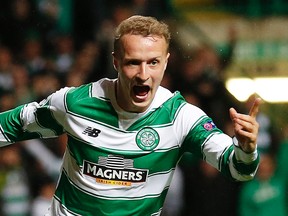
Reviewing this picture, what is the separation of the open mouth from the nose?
47 mm

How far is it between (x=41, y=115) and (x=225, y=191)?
1906 mm

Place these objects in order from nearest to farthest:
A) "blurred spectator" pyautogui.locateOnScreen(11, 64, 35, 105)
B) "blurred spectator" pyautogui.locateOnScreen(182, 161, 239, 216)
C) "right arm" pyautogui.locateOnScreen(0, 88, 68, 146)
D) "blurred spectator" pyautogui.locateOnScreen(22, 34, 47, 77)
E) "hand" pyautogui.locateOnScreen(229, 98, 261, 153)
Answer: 1. "hand" pyautogui.locateOnScreen(229, 98, 261, 153)
2. "right arm" pyautogui.locateOnScreen(0, 88, 68, 146)
3. "blurred spectator" pyautogui.locateOnScreen(182, 161, 239, 216)
4. "blurred spectator" pyautogui.locateOnScreen(11, 64, 35, 105)
5. "blurred spectator" pyautogui.locateOnScreen(22, 34, 47, 77)

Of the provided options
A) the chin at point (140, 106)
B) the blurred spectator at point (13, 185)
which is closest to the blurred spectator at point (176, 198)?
the blurred spectator at point (13, 185)

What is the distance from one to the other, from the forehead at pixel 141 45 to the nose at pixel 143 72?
40 mm

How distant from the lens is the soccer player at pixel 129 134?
9.73 feet

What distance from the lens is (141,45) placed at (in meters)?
2.94

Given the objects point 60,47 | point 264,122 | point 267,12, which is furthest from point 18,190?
point 267,12

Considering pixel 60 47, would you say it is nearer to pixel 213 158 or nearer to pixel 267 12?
pixel 267 12

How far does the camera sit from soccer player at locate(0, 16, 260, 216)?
2.96 m

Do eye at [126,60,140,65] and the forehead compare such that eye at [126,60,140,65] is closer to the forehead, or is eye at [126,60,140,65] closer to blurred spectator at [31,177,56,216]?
the forehead

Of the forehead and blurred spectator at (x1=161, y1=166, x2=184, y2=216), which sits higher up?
the forehead

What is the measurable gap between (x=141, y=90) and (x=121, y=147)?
0.22 metres

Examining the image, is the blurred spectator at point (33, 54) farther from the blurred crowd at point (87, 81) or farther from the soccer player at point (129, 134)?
A: the soccer player at point (129, 134)

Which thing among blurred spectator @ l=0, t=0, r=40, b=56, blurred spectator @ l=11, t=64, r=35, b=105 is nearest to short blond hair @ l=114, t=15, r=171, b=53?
blurred spectator @ l=11, t=64, r=35, b=105
